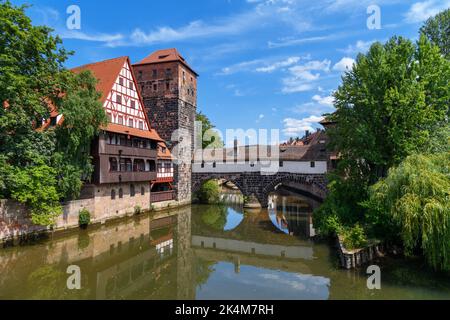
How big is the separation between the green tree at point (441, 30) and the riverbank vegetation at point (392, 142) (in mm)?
8477

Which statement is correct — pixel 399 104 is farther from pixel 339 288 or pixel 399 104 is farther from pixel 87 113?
pixel 87 113

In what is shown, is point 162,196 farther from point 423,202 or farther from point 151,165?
point 423,202

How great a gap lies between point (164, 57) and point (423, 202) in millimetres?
26551

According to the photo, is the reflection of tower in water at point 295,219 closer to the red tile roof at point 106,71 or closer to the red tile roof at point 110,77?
the red tile roof at point 110,77

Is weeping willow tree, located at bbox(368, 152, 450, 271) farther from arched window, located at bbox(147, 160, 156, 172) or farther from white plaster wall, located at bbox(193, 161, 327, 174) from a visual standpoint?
arched window, located at bbox(147, 160, 156, 172)

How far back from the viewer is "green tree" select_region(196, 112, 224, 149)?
42.2 m

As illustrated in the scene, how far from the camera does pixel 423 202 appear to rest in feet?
30.2

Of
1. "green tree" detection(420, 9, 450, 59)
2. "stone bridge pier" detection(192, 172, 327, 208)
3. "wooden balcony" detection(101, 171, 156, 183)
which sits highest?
"green tree" detection(420, 9, 450, 59)

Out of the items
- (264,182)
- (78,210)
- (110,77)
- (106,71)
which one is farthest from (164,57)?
(78,210)

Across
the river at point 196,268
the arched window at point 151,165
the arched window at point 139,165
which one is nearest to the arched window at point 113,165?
the arched window at point 139,165

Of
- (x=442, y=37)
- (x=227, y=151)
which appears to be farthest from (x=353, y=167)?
(x=227, y=151)

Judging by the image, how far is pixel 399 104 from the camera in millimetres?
12992

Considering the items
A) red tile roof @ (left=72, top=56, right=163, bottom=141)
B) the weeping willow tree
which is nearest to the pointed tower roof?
A: red tile roof @ (left=72, top=56, right=163, bottom=141)

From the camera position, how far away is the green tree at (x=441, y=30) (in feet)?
65.6
